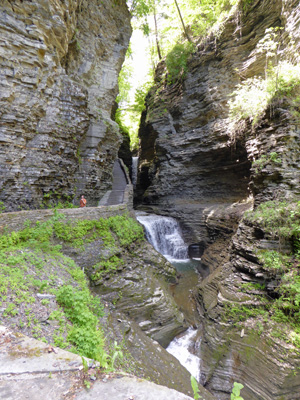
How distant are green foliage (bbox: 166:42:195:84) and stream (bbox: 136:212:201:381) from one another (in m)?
12.4

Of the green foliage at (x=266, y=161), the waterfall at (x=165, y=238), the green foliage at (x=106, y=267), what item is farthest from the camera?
the waterfall at (x=165, y=238)

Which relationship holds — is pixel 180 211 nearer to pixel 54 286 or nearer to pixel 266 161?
pixel 266 161

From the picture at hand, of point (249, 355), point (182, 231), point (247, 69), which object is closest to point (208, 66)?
point (247, 69)

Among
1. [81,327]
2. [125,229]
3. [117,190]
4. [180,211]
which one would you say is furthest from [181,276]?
[117,190]

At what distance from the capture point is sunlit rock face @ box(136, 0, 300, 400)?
19.1ft

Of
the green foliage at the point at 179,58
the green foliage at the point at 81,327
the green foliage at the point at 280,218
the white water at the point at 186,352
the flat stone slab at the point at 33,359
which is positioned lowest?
the white water at the point at 186,352

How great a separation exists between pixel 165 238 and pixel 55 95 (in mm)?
10653

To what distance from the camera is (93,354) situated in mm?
3424

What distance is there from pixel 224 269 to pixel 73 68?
540 inches

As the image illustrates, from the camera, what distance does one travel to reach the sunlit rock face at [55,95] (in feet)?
25.5

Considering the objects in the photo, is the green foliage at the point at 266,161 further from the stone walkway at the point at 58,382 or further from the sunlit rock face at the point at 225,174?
the stone walkway at the point at 58,382

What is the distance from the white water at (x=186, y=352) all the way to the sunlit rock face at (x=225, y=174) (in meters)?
0.31

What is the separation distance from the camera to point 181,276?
10.9 metres

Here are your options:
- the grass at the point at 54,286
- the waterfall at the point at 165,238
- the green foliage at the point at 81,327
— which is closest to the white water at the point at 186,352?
the grass at the point at 54,286
